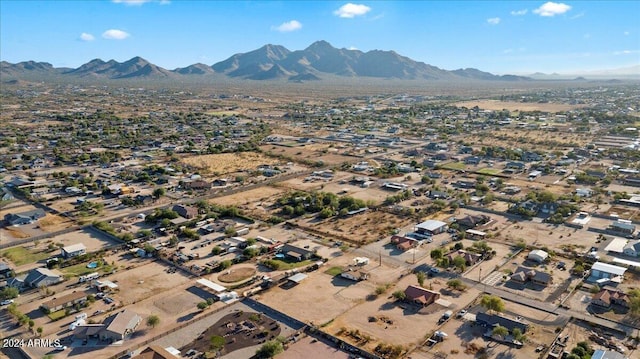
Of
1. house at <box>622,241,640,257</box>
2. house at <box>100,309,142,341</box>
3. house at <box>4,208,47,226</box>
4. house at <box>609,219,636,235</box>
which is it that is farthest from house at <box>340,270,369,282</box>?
house at <box>4,208,47,226</box>

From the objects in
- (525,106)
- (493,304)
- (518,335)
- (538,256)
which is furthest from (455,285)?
(525,106)

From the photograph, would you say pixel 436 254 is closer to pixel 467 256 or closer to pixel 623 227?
pixel 467 256

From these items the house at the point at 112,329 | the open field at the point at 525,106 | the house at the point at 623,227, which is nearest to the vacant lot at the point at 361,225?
the house at the point at 623,227

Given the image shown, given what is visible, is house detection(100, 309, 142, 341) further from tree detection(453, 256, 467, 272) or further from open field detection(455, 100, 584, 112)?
open field detection(455, 100, 584, 112)

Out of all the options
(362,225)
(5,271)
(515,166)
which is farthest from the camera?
(515,166)

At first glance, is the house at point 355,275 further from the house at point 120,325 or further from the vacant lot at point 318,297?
the house at point 120,325
